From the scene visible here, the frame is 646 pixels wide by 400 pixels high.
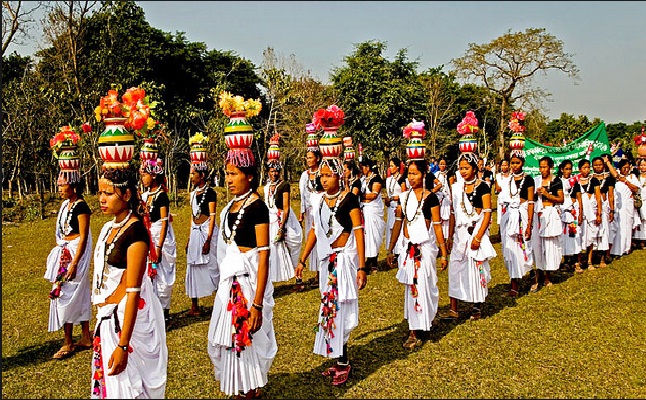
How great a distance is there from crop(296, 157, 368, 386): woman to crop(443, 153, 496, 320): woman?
8.28ft

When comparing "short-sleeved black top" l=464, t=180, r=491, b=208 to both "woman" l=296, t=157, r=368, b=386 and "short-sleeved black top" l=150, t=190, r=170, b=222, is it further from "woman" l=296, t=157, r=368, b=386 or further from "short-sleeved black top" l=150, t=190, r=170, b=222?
"short-sleeved black top" l=150, t=190, r=170, b=222

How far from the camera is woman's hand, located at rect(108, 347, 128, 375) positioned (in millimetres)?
3918

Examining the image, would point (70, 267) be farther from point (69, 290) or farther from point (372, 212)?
point (372, 212)

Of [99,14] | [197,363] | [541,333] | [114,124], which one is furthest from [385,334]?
[99,14]

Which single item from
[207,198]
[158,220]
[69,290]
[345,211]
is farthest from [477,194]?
[69,290]

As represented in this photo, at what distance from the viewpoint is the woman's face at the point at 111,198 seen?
13.7 feet

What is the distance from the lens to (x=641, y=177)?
1315 centimetres

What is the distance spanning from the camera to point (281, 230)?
950cm

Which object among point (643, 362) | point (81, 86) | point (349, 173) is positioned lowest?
point (643, 362)

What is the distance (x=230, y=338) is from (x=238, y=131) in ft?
6.20

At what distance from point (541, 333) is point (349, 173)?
4558 millimetres

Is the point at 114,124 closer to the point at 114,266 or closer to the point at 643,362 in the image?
the point at 114,266

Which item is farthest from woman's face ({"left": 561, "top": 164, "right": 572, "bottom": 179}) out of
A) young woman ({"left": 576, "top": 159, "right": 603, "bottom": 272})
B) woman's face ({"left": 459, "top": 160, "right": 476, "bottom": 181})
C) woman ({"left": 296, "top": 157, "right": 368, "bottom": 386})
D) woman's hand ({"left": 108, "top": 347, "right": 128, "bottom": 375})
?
woman's hand ({"left": 108, "top": 347, "right": 128, "bottom": 375})

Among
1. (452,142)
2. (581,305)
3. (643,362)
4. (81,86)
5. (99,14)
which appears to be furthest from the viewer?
(452,142)
